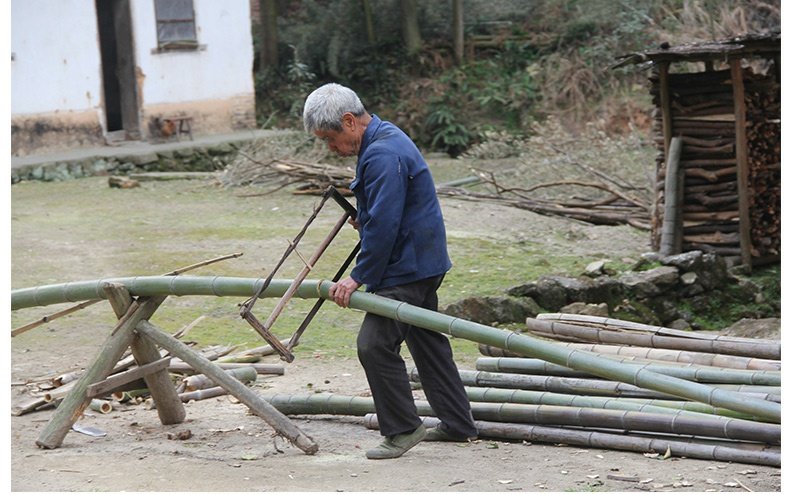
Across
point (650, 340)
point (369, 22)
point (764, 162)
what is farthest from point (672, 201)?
point (369, 22)

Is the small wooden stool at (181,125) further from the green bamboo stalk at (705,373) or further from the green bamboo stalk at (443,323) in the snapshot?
the green bamboo stalk at (705,373)

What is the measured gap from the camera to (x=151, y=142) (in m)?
20.0

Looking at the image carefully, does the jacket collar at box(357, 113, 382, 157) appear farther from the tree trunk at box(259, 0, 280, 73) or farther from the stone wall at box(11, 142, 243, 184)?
the tree trunk at box(259, 0, 280, 73)

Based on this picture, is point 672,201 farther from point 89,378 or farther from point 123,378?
point 89,378

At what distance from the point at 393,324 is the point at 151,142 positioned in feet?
51.1

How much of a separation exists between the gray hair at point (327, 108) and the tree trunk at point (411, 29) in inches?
758

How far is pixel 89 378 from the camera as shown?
5691mm

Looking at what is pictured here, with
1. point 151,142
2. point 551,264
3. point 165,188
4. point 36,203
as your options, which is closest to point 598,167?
point 551,264

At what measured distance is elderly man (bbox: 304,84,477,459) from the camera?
16.5 feet

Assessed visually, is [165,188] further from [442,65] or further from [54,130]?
[442,65]

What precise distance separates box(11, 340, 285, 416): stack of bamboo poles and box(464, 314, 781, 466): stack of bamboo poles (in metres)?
1.24

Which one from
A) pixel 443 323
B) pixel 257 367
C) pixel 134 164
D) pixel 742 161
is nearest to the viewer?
pixel 443 323

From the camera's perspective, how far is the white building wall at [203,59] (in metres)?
19.8

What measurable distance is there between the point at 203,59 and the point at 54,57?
2.83 meters
